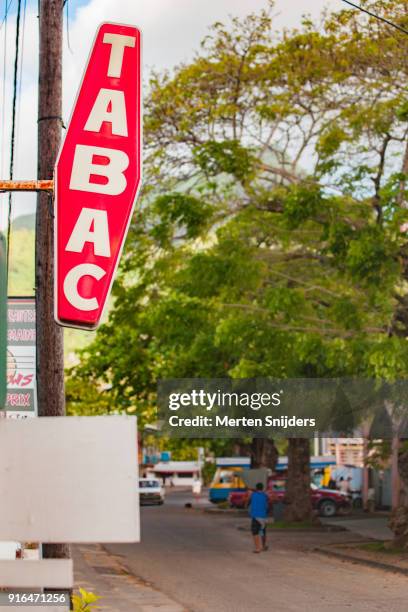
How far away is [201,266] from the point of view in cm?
2292

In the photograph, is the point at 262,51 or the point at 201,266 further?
the point at 262,51

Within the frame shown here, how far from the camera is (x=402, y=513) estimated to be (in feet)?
85.4

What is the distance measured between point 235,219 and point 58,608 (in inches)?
709

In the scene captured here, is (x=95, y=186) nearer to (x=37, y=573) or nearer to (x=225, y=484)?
(x=37, y=573)

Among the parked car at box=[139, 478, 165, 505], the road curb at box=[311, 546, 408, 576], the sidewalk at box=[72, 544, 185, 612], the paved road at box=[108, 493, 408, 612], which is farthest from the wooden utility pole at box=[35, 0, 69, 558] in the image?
the parked car at box=[139, 478, 165, 505]

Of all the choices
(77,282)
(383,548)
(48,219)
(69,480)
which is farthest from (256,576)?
(69,480)

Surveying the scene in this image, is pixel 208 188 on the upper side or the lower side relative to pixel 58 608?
upper

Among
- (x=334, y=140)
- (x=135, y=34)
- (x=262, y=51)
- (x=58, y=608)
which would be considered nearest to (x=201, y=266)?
(x=334, y=140)

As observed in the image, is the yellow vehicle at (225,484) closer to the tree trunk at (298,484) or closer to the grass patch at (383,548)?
the tree trunk at (298,484)

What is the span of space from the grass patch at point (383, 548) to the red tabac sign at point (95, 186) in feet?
60.3

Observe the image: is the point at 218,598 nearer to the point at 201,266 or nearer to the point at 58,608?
the point at 201,266

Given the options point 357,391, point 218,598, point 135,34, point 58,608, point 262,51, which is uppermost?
point 262,51

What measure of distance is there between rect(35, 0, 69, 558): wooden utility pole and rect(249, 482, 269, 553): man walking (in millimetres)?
16388

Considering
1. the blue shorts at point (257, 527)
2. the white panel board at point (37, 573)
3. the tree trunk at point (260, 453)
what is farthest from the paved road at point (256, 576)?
the tree trunk at point (260, 453)
